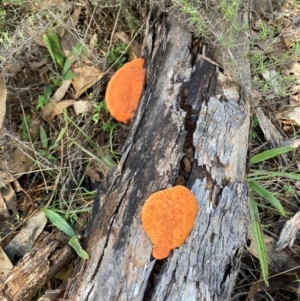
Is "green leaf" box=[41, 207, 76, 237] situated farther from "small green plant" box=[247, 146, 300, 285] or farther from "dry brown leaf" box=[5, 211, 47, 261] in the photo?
"small green plant" box=[247, 146, 300, 285]

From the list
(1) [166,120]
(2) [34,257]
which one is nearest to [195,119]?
(1) [166,120]

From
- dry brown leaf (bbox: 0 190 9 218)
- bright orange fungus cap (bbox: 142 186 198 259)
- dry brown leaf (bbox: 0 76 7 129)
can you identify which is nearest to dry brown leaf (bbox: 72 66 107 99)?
dry brown leaf (bbox: 0 76 7 129)

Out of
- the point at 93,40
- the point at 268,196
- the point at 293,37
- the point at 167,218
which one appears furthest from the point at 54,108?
the point at 293,37

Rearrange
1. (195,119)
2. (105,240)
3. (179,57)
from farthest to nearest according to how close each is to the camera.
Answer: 1. (179,57)
2. (195,119)
3. (105,240)

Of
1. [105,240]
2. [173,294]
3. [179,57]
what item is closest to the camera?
[173,294]

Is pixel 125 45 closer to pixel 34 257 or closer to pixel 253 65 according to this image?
pixel 253 65

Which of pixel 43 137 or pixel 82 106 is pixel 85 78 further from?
pixel 43 137

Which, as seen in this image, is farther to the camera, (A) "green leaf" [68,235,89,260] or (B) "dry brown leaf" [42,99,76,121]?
(B) "dry brown leaf" [42,99,76,121]
